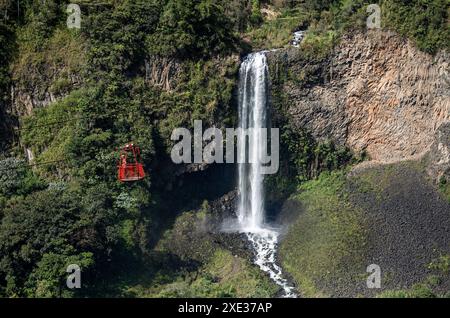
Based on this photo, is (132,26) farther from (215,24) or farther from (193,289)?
(193,289)

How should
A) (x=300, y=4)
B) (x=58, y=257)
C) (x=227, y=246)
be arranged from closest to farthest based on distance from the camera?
(x=58, y=257)
(x=227, y=246)
(x=300, y=4)

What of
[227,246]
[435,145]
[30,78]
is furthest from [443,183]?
[30,78]

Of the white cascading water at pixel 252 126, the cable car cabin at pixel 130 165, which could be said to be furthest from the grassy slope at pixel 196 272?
the cable car cabin at pixel 130 165

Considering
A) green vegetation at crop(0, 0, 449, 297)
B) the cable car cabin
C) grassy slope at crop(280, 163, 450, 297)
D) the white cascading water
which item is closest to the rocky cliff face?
green vegetation at crop(0, 0, 449, 297)

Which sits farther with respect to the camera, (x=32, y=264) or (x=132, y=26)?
(x=132, y=26)

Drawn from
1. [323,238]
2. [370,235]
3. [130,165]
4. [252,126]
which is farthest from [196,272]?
[252,126]

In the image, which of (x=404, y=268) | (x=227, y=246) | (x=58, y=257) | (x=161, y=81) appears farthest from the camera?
(x=161, y=81)
